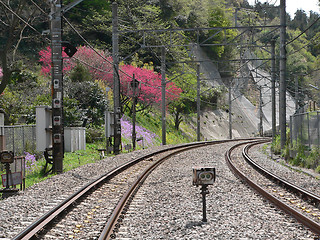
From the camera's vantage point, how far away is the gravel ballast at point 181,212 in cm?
703

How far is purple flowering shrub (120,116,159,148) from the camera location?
35097mm

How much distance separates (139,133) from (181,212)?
28987 millimetres

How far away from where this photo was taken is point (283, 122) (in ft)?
76.8

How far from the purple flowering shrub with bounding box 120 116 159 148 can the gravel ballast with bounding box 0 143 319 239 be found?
21367 millimetres

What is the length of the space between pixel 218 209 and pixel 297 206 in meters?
1.74

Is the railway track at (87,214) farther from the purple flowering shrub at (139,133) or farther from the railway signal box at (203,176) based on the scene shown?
the purple flowering shrub at (139,133)

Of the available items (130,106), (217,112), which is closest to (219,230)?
(130,106)

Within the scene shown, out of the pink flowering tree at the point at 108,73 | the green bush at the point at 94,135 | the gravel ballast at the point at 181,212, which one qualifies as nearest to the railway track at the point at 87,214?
the gravel ballast at the point at 181,212

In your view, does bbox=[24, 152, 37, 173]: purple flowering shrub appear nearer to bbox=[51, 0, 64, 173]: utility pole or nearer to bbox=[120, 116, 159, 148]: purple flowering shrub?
bbox=[51, 0, 64, 173]: utility pole

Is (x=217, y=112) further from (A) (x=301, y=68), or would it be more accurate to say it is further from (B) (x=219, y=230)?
(B) (x=219, y=230)

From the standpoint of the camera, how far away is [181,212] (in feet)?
28.4

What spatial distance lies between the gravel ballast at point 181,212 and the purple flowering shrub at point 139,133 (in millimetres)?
21367

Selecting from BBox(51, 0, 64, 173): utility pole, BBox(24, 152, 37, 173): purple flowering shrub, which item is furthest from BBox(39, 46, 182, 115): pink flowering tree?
BBox(51, 0, 64, 173): utility pole

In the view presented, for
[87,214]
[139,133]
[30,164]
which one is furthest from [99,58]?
[87,214]
